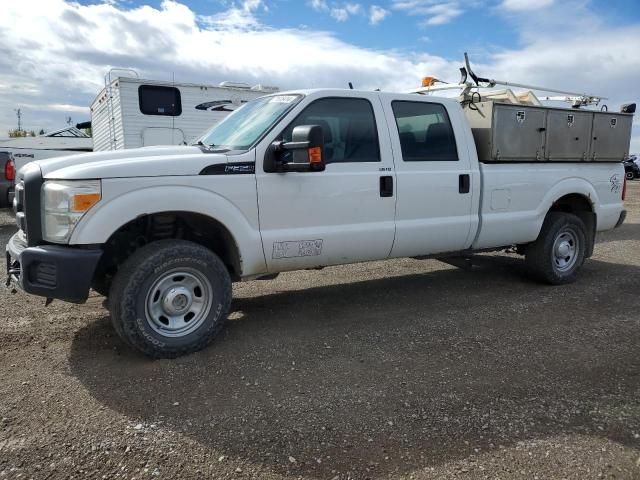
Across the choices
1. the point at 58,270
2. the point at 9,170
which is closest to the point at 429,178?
the point at 58,270

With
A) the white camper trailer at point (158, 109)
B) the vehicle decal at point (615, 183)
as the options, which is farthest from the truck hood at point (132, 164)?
the white camper trailer at point (158, 109)

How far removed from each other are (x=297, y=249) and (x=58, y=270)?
5.77 ft

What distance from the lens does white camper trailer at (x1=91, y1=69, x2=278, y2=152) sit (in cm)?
1002

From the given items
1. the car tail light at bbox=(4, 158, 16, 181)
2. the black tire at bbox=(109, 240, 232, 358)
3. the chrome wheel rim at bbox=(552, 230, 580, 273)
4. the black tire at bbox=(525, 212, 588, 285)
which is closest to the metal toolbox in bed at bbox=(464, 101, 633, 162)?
the black tire at bbox=(525, 212, 588, 285)

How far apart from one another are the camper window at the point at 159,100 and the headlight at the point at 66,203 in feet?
23.6

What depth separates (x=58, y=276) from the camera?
3.43m

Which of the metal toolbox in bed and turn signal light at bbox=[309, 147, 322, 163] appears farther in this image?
the metal toolbox in bed

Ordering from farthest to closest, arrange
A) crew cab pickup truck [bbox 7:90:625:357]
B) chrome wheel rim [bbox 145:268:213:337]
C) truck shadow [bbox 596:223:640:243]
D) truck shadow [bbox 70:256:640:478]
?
truck shadow [bbox 596:223:640:243] → chrome wheel rim [bbox 145:268:213:337] → crew cab pickup truck [bbox 7:90:625:357] → truck shadow [bbox 70:256:640:478]

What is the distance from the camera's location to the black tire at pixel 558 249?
594 centimetres

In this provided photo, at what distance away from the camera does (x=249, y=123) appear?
448 centimetres

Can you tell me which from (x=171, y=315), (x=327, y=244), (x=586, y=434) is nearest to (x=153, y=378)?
(x=171, y=315)

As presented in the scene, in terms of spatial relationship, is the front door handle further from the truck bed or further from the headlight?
the headlight

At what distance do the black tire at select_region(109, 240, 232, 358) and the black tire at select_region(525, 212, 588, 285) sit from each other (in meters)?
3.77

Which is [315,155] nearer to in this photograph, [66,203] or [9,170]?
[66,203]
